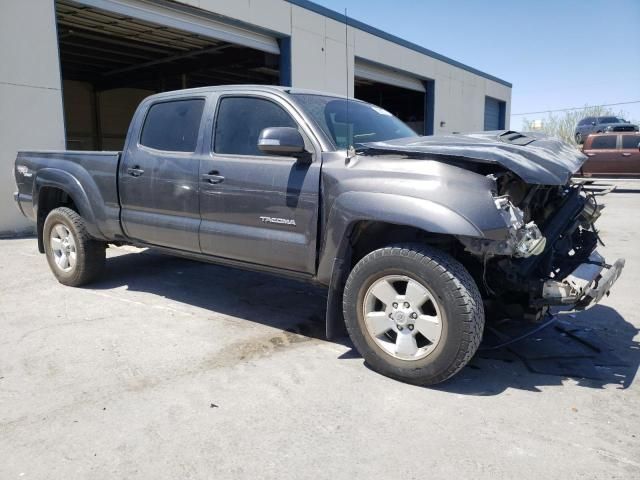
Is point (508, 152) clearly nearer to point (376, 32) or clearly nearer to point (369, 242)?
point (369, 242)

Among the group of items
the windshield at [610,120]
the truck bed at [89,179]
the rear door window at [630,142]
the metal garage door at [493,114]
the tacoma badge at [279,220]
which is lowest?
the tacoma badge at [279,220]

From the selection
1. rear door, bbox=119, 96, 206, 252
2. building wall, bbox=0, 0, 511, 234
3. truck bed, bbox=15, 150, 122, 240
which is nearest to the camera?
rear door, bbox=119, 96, 206, 252

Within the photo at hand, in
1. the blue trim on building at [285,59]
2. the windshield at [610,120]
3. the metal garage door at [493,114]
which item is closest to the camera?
the blue trim on building at [285,59]

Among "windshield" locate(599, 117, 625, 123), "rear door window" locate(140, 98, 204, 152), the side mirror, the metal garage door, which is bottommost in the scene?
the side mirror

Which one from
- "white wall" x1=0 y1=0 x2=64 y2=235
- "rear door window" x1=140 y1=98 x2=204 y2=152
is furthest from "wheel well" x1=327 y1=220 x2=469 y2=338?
"white wall" x1=0 y1=0 x2=64 y2=235

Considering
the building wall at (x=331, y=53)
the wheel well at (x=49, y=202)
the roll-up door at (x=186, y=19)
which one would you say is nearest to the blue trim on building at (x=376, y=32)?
the building wall at (x=331, y=53)

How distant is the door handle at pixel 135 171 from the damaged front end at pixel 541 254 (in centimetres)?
305

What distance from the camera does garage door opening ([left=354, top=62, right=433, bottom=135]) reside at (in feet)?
66.7

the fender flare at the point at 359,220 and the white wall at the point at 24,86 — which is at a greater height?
the white wall at the point at 24,86

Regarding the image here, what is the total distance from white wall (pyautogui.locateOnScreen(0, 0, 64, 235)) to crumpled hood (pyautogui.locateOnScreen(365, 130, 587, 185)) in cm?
793

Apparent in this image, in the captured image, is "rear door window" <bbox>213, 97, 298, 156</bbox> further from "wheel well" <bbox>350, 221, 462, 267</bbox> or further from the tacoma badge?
"wheel well" <bbox>350, 221, 462, 267</bbox>

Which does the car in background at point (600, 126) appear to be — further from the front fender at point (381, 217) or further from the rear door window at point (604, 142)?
the front fender at point (381, 217)

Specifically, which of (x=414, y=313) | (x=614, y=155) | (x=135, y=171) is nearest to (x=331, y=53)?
(x=614, y=155)

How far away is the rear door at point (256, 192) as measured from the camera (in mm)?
3785
